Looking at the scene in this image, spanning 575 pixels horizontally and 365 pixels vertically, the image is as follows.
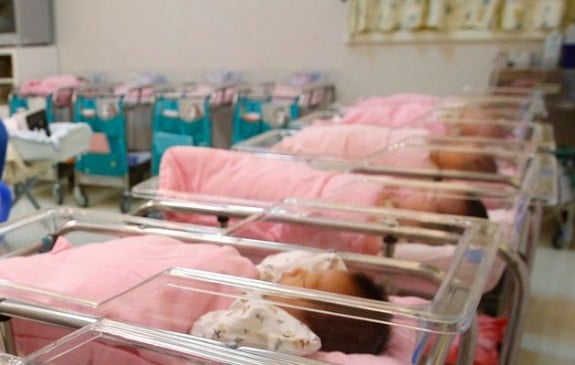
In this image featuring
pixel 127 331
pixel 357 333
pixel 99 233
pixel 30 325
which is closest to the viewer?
pixel 127 331

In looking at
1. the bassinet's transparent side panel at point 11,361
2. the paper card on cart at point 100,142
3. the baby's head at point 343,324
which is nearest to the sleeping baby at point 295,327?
the baby's head at point 343,324

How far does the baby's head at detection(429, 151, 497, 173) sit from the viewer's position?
206 centimetres

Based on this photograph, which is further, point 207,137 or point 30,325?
point 207,137

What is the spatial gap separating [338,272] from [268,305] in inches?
10.9

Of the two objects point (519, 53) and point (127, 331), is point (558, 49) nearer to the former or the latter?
point (519, 53)

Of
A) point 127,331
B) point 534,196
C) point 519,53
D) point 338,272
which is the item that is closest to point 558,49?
point 519,53

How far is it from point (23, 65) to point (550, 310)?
4.06 metres

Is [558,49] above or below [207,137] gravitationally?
above

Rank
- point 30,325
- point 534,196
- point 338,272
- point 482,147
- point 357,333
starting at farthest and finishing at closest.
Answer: point 482,147 < point 534,196 < point 338,272 < point 357,333 < point 30,325

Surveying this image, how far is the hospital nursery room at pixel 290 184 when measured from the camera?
95 cm

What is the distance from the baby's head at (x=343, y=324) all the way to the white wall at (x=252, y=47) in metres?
2.97

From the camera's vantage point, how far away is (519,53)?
3.58 metres

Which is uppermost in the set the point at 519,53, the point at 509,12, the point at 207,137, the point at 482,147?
the point at 509,12

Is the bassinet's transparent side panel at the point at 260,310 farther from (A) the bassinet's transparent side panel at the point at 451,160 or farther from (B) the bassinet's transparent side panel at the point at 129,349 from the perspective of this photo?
(A) the bassinet's transparent side panel at the point at 451,160
